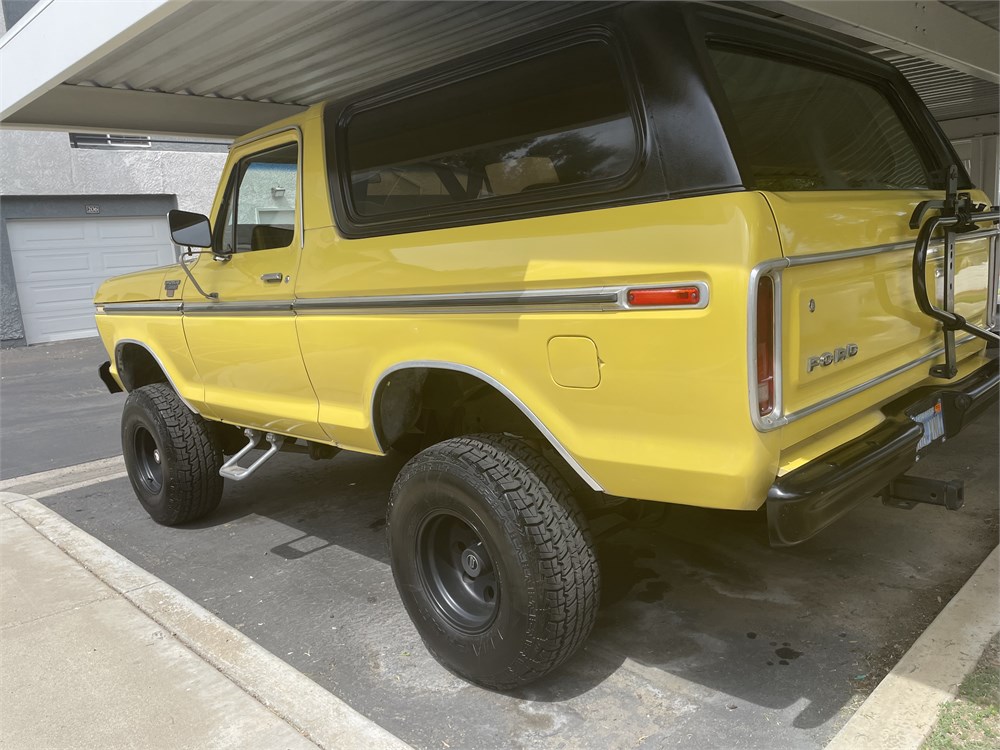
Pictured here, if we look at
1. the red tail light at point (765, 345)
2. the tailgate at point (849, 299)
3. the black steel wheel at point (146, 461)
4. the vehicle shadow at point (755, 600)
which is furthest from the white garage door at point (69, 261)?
the red tail light at point (765, 345)

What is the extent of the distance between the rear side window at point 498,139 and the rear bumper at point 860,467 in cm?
107

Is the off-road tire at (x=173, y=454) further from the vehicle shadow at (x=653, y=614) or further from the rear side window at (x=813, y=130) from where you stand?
the rear side window at (x=813, y=130)

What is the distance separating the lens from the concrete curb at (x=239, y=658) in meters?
2.69

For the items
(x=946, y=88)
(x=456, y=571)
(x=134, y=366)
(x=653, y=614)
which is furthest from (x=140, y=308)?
(x=946, y=88)

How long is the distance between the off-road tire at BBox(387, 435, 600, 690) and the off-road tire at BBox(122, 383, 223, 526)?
2.15 meters

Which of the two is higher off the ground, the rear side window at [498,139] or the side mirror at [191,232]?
the rear side window at [498,139]

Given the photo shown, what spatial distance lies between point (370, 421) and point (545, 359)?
100 cm

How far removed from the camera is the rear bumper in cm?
220

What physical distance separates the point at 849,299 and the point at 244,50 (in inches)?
139

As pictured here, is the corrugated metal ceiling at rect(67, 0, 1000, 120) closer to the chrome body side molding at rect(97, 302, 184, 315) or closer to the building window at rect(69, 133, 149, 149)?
the chrome body side molding at rect(97, 302, 184, 315)

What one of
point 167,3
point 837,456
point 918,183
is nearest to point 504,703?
point 837,456

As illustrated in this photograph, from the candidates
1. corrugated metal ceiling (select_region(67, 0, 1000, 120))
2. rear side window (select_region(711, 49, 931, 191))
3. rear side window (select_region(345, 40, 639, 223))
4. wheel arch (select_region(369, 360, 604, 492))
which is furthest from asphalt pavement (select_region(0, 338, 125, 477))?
rear side window (select_region(711, 49, 931, 191))

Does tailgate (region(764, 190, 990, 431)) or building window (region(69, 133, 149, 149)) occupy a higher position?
building window (region(69, 133, 149, 149))

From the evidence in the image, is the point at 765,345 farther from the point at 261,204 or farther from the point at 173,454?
the point at 173,454
